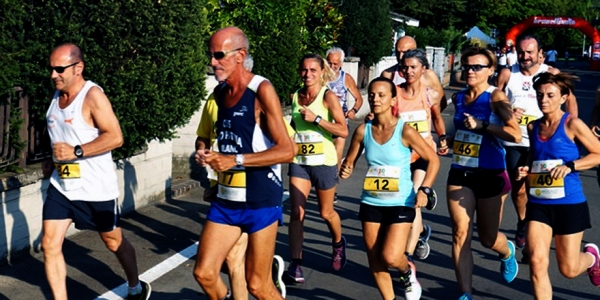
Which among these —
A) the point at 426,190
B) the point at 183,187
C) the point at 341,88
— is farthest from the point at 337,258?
the point at 183,187

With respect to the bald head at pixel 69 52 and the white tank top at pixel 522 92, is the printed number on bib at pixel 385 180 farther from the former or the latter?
the white tank top at pixel 522 92

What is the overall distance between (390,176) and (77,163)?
6.91ft

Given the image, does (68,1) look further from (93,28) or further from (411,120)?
(411,120)

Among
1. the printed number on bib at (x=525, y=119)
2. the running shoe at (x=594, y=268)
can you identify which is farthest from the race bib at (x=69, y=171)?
the printed number on bib at (x=525, y=119)

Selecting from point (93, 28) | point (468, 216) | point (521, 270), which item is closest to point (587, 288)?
point (521, 270)

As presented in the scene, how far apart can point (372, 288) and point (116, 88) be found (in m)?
3.20

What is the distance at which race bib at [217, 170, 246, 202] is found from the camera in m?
5.38

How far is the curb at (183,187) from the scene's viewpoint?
11.0 m

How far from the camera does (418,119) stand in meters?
8.05

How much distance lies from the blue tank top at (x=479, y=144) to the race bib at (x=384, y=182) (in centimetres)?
94

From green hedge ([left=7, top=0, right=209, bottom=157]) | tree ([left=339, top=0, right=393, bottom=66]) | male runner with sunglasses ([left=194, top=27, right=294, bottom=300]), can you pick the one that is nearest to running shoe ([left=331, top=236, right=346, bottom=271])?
male runner with sunglasses ([left=194, top=27, right=294, bottom=300])

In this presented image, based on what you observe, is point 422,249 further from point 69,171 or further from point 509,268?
point 69,171

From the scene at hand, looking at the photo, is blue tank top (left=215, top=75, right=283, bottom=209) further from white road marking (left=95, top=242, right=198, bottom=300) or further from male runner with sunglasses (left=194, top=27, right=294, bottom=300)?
white road marking (left=95, top=242, right=198, bottom=300)

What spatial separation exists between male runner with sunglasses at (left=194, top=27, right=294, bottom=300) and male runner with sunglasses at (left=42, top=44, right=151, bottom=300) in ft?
3.46
